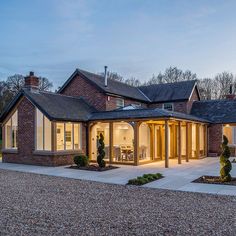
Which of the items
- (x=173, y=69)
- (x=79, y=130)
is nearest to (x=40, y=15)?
(x=79, y=130)

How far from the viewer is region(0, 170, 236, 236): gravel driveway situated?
5875 mm

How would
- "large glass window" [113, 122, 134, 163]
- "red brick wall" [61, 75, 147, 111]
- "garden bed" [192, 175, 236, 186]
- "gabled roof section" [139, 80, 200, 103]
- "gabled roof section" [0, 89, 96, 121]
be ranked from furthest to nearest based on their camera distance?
"gabled roof section" [139, 80, 200, 103]
"red brick wall" [61, 75, 147, 111]
"large glass window" [113, 122, 134, 163]
"gabled roof section" [0, 89, 96, 121]
"garden bed" [192, 175, 236, 186]

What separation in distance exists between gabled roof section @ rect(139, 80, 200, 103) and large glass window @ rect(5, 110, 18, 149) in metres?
13.9

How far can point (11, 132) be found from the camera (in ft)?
63.4

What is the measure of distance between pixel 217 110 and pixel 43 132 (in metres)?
16.4

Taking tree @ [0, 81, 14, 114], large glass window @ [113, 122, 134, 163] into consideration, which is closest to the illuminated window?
large glass window @ [113, 122, 134, 163]

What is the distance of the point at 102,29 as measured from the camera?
21.9 meters

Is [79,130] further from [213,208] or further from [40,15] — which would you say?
[213,208]

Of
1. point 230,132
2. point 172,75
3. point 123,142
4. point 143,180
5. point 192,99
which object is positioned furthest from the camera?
point 172,75

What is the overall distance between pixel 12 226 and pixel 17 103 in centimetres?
1379

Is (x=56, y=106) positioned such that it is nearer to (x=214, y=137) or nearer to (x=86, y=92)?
(x=86, y=92)

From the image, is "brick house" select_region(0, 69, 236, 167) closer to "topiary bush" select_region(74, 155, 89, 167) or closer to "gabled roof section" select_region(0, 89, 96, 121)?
"gabled roof section" select_region(0, 89, 96, 121)

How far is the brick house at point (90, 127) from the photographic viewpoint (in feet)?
56.4

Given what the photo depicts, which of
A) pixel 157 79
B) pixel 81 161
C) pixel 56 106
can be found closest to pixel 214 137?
pixel 81 161
